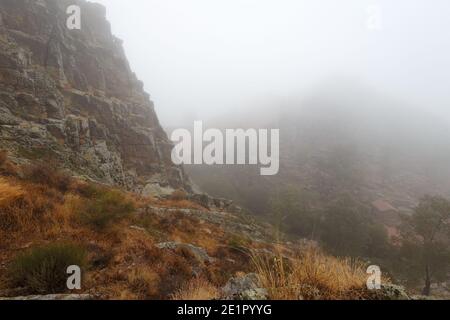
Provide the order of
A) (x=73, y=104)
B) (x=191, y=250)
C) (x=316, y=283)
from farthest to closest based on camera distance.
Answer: (x=73, y=104) → (x=191, y=250) → (x=316, y=283)

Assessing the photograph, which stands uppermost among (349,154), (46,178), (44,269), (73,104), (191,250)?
(73,104)

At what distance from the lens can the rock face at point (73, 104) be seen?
20.1 m

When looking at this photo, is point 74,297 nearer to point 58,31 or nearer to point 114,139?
point 114,139

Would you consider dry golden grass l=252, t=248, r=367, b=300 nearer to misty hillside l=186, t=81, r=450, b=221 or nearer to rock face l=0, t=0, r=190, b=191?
rock face l=0, t=0, r=190, b=191

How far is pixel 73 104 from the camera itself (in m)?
27.8

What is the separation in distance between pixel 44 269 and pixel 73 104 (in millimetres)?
28043

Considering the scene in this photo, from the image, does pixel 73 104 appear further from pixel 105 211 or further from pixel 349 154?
pixel 349 154

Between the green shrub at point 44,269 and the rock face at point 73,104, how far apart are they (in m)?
13.5

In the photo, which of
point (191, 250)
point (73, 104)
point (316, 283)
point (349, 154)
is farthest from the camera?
point (349, 154)

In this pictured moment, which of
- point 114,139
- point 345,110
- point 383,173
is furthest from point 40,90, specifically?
point 345,110

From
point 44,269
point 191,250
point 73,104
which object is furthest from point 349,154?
point 44,269

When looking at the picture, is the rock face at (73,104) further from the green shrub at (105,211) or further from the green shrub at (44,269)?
the green shrub at (44,269)

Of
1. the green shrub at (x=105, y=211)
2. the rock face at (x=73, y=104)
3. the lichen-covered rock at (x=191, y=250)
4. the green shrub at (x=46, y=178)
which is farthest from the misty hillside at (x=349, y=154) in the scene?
the lichen-covered rock at (x=191, y=250)
